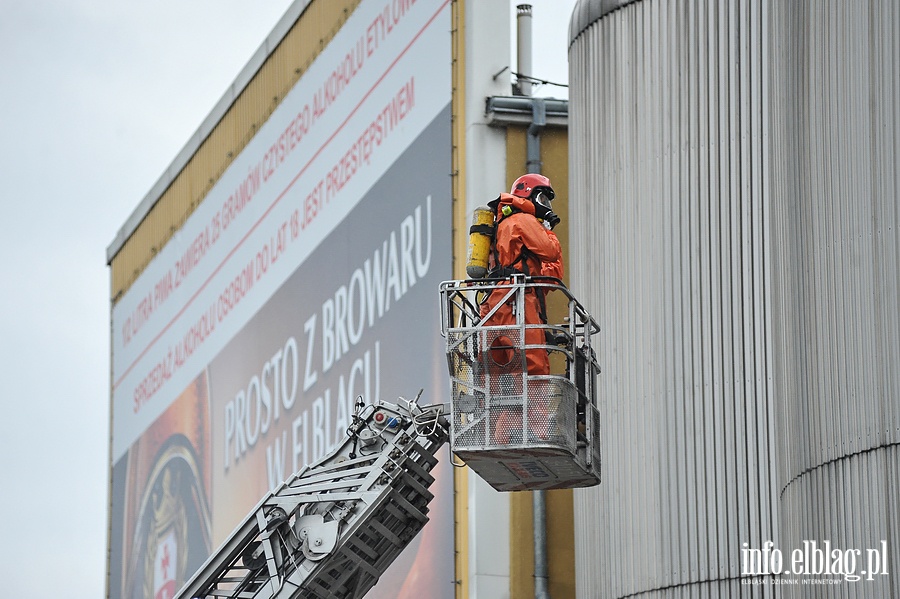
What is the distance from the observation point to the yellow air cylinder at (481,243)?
56.5 feet

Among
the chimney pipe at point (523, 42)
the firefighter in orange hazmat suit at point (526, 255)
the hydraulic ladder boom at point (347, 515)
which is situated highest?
the chimney pipe at point (523, 42)

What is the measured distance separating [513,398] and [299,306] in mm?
18114

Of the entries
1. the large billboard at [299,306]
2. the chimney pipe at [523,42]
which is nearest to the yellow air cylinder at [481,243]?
the large billboard at [299,306]

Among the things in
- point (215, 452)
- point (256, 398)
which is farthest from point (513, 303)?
point (215, 452)

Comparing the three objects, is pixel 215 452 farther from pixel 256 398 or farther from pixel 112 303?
pixel 112 303

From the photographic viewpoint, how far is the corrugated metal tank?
65.6 ft

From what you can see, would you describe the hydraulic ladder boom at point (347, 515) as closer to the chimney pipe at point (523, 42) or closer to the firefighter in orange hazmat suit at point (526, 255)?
the firefighter in orange hazmat suit at point (526, 255)

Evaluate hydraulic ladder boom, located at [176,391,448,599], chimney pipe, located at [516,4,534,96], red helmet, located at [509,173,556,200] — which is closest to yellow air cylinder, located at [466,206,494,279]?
red helmet, located at [509,173,556,200]

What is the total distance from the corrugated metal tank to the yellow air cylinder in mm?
5184

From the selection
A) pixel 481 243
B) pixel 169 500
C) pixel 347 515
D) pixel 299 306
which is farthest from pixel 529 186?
pixel 169 500

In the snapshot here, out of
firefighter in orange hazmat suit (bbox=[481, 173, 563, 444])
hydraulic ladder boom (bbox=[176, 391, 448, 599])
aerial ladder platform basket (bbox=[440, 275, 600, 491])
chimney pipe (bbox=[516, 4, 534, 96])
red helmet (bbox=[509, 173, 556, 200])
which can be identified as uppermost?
chimney pipe (bbox=[516, 4, 534, 96])

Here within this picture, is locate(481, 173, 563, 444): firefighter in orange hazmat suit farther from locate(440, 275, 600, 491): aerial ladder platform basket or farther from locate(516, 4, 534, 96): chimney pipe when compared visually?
locate(516, 4, 534, 96): chimney pipe

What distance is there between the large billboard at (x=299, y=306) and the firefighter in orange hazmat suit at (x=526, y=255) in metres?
10.0

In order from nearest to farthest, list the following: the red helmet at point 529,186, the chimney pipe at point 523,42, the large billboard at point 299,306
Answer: the red helmet at point 529,186, the chimney pipe at point 523,42, the large billboard at point 299,306
